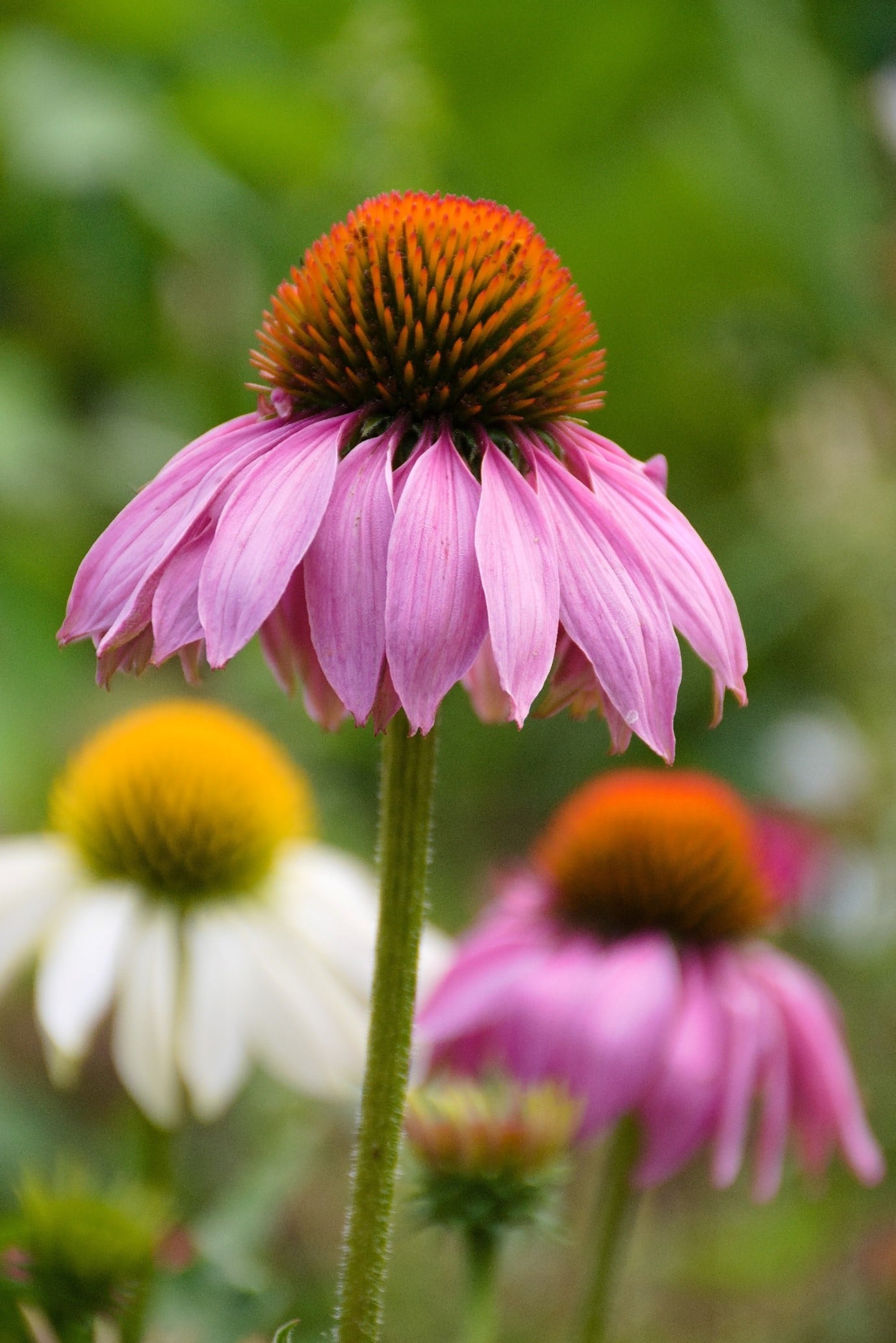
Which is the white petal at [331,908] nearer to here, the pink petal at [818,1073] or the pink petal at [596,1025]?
the pink petal at [596,1025]

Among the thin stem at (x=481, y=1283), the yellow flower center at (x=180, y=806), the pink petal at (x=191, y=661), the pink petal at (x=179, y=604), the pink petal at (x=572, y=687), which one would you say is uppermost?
the pink petal at (x=179, y=604)

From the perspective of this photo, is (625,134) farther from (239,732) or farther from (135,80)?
(239,732)

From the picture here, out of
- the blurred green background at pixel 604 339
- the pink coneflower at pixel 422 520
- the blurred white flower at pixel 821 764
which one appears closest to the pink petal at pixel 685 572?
the pink coneflower at pixel 422 520

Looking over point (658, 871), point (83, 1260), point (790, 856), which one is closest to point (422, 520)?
point (83, 1260)

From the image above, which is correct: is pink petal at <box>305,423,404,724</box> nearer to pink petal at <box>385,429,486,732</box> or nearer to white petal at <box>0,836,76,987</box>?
pink petal at <box>385,429,486,732</box>

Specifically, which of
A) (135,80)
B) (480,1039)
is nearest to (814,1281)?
(480,1039)

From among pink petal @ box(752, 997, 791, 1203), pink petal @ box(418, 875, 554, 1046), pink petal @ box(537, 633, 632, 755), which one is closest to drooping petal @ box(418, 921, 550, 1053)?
pink petal @ box(418, 875, 554, 1046)

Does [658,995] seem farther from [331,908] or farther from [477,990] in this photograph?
[331,908]
